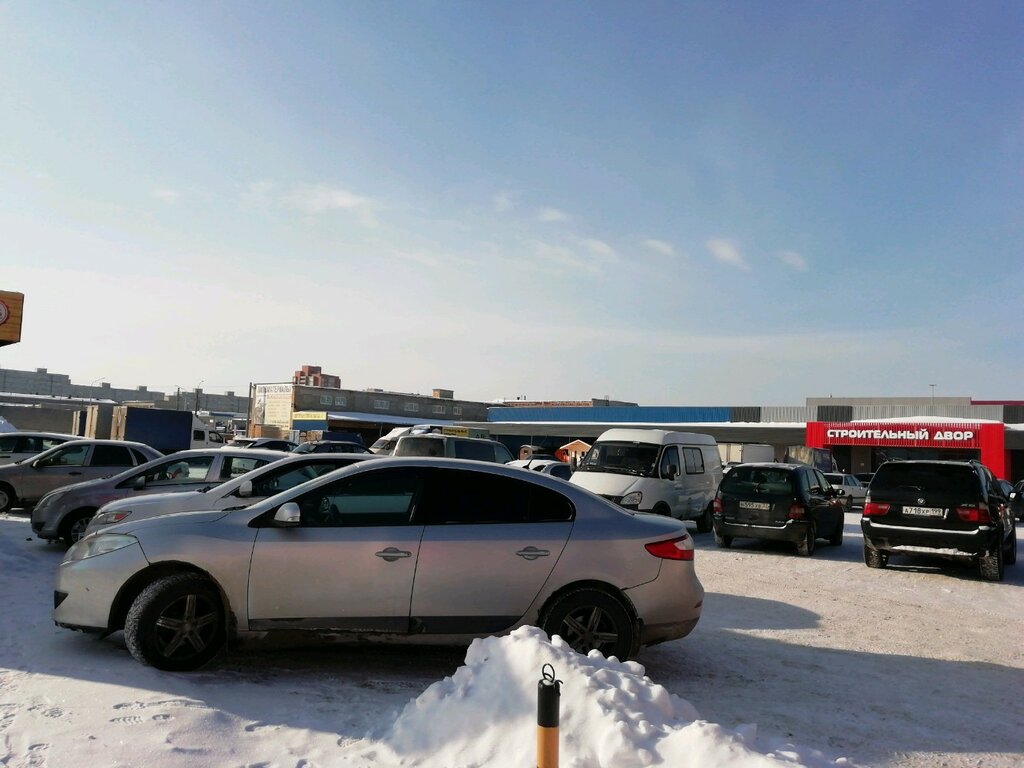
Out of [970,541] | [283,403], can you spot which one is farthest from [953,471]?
[283,403]

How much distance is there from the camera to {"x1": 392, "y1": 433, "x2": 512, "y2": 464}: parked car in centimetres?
1798

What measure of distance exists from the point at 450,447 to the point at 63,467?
300 inches

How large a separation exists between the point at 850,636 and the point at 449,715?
16.7ft

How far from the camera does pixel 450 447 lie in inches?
707

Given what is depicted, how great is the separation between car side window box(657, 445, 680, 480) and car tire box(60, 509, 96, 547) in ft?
32.2

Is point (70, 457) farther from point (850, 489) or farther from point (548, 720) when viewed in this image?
point (850, 489)

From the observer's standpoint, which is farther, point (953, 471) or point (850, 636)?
point (953, 471)

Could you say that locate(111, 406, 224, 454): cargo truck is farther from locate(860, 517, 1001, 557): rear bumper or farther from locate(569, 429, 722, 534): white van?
locate(860, 517, 1001, 557): rear bumper

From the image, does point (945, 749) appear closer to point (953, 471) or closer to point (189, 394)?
point (953, 471)

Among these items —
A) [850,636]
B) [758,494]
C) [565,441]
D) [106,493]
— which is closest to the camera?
[850,636]

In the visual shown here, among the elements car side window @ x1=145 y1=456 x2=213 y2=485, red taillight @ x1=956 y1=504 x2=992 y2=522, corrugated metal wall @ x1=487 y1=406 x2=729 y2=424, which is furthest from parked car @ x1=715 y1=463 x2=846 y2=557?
corrugated metal wall @ x1=487 y1=406 x2=729 y2=424

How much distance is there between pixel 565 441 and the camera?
61.8 metres

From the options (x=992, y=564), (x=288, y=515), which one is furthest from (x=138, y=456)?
(x=992, y=564)

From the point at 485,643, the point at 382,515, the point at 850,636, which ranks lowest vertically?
the point at 850,636
